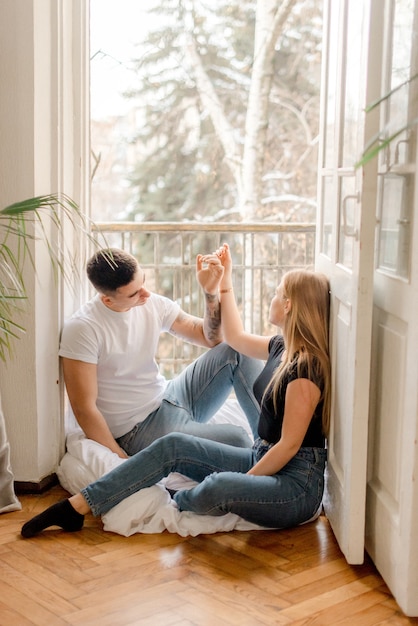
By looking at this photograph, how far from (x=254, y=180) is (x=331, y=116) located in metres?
5.23

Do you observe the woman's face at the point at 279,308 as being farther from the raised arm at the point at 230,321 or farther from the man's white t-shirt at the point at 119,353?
the man's white t-shirt at the point at 119,353

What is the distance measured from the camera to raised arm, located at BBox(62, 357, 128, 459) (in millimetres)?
2797

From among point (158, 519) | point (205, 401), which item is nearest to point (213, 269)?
point (205, 401)

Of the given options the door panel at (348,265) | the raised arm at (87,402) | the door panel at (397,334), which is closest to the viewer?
the door panel at (397,334)

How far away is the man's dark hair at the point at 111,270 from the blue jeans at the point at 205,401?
475 mm

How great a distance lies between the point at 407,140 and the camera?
1.92 meters

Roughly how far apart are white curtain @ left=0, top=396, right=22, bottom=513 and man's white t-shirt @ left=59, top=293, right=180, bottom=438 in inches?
14.8

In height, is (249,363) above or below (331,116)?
below

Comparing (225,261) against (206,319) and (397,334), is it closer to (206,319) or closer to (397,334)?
(206,319)

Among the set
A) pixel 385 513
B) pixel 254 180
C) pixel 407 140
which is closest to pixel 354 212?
pixel 407 140

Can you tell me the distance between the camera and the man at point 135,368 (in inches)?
110

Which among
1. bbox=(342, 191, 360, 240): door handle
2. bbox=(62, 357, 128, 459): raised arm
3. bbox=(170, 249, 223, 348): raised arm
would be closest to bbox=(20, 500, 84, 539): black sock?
bbox=(62, 357, 128, 459): raised arm

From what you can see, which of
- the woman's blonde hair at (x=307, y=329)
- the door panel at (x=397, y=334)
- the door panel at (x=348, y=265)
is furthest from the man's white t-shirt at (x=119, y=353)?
the door panel at (x=397, y=334)

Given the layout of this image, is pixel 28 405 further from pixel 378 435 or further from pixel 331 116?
pixel 331 116
